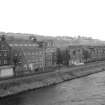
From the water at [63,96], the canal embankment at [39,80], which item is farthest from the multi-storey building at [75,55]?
the water at [63,96]

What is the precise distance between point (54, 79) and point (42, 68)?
29.7ft

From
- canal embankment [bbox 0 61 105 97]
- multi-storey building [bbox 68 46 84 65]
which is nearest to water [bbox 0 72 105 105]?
canal embankment [bbox 0 61 105 97]

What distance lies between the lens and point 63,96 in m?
41.2

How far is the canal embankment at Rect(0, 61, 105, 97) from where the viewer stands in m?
44.0

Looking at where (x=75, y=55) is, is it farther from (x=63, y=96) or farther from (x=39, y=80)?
(x=63, y=96)

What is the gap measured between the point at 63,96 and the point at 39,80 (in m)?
11.8

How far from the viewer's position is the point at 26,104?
3638 centimetres

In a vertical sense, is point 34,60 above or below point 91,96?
above

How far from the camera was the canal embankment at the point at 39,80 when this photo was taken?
4403cm

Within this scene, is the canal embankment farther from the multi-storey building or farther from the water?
the multi-storey building

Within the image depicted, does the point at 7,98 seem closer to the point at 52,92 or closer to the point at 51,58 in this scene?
the point at 52,92

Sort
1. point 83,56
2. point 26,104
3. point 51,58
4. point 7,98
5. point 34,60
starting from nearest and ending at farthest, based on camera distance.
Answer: point 26,104
point 7,98
point 34,60
point 51,58
point 83,56

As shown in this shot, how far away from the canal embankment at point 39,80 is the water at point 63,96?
2.01 m

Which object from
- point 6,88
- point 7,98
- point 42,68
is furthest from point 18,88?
point 42,68
